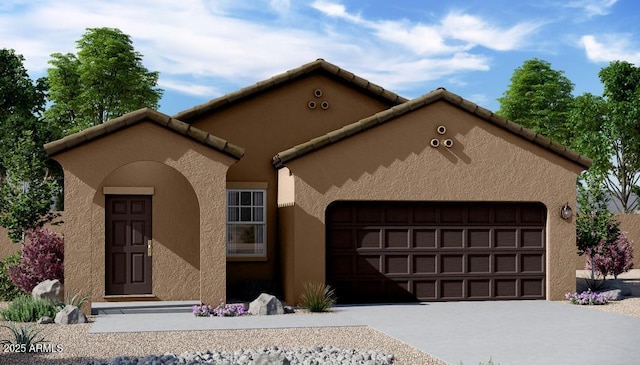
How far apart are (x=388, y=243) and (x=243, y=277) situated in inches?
154

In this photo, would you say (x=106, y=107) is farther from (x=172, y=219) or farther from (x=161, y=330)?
(x=161, y=330)

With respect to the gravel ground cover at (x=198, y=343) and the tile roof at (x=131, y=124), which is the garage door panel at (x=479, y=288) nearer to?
the gravel ground cover at (x=198, y=343)

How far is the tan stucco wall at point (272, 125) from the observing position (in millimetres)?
19938

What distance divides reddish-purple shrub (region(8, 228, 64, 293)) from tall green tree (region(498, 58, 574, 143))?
131 feet

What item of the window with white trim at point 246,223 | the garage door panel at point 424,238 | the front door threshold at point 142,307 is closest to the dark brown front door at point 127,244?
Answer: the front door threshold at point 142,307

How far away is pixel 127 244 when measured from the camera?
1894 cm

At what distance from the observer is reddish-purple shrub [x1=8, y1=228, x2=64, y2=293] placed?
58.8 feet

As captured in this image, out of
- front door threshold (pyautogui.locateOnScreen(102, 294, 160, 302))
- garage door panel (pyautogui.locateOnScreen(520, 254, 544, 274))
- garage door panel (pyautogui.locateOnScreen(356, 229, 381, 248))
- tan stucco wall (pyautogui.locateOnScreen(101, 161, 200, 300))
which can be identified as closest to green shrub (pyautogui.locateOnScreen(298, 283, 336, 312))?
garage door panel (pyautogui.locateOnScreen(356, 229, 381, 248))

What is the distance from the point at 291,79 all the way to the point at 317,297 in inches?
250

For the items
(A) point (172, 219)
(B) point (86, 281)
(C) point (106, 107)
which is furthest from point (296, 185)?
(C) point (106, 107)

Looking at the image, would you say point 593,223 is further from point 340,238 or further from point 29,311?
point 29,311

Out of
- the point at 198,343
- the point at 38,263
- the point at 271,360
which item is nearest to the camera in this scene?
the point at 271,360

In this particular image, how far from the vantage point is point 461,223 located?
18.9m

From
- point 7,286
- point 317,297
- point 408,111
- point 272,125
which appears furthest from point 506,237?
point 7,286
